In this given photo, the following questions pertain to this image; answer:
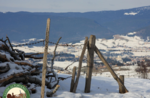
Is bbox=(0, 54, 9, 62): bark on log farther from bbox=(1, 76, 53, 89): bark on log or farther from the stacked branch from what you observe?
bbox=(1, 76, 53, 89): bark on log

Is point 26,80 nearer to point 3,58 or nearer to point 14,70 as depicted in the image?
point 14,70

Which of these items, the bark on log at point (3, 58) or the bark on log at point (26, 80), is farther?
the bark on log at point (3, 58)

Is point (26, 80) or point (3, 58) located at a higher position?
point (3, 58)

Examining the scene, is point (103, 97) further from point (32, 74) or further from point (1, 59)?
point (1, 59)

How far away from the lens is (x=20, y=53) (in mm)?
7000

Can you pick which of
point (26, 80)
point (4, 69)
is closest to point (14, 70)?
point (4, 69)

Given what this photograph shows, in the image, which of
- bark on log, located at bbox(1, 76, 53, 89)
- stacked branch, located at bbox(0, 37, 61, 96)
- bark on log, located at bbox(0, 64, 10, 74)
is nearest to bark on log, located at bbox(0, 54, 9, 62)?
stacked branch, located at bbox(0, 37, 61, 96)

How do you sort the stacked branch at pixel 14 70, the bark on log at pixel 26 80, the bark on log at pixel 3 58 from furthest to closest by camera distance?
the bark on log at pixel 3 58, the bark on log at pixel 26 80, the stacked branch at pixel 14 70

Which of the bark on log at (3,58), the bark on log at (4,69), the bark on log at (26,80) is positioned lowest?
the bark on log at (26,80)

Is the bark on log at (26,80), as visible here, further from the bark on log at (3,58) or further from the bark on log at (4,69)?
the bark on log at (3,58)

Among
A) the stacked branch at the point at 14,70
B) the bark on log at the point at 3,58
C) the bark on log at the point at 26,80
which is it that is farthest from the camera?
the bark on log at the point at 3,58

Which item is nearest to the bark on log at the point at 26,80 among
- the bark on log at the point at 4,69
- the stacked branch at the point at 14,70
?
the stacked branch at the point at 14,70

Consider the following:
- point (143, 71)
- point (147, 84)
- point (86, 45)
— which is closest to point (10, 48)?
point (86, 45)

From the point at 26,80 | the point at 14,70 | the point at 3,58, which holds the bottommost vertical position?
the point at 26,80
